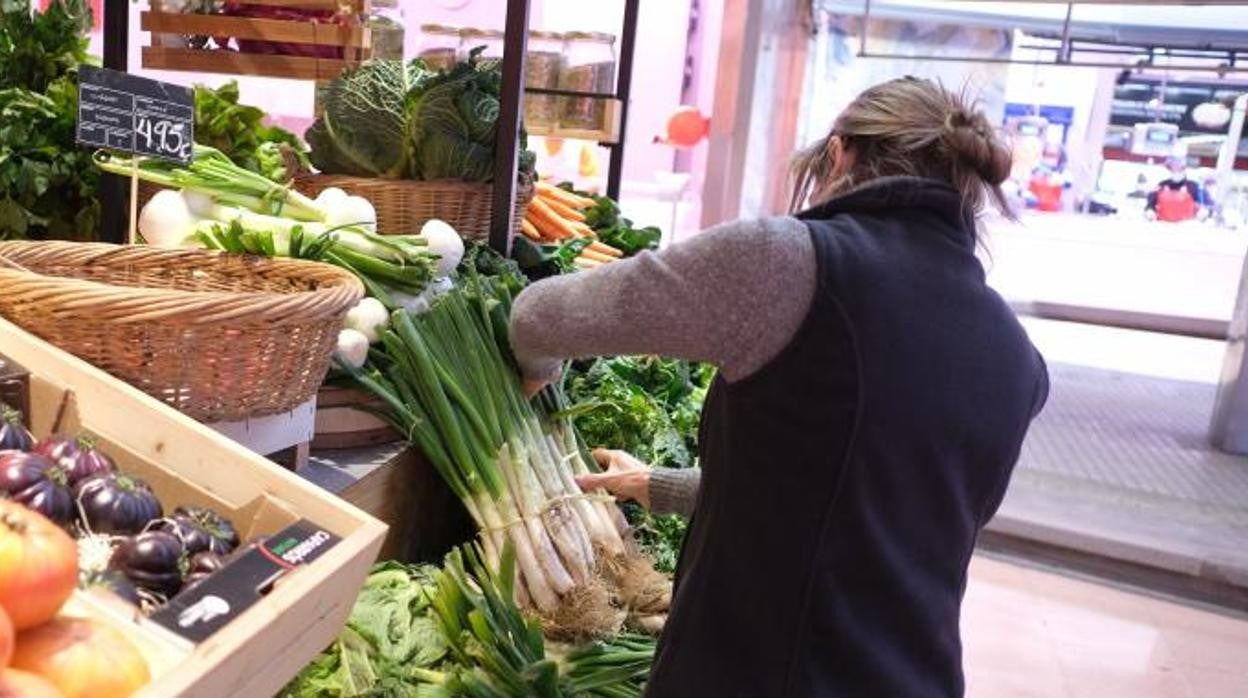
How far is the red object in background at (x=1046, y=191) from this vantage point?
10.3m

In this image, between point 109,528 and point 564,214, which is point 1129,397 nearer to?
point 564,214

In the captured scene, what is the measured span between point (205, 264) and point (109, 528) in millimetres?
776

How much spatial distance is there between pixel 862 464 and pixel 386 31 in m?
2.54

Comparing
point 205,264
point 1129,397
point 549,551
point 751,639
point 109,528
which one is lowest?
point 1129,397

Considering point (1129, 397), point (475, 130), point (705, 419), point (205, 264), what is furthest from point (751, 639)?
point (1129, 397)

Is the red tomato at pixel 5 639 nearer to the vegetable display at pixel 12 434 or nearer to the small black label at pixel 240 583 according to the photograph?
the small black label at pixel 240 583

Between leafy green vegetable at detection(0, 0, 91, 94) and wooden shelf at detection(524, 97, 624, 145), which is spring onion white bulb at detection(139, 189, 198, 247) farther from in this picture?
wooden shelf at detection(524, 97, 624, 145)

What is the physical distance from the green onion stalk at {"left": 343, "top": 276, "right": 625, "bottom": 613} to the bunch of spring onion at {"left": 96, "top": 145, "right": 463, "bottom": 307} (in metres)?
0.11

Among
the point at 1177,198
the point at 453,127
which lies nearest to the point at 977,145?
the point at 453,127

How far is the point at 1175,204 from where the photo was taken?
A: 948 cm

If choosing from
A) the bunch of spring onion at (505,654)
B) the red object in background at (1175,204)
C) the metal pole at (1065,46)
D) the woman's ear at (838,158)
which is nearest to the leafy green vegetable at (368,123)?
the bunch of spring onion at (505,654)

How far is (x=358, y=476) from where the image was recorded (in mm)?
1764

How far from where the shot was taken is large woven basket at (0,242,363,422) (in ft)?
4.27

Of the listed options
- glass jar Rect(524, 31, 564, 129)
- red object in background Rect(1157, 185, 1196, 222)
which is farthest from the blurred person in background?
glass jar Rect(524, 31, 564, 129)
